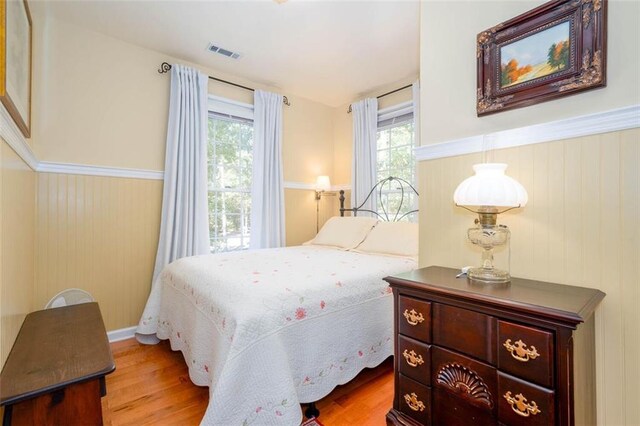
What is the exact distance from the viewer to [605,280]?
1.11 m

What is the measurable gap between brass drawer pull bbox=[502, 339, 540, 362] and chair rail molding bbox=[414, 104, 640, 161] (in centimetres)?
84

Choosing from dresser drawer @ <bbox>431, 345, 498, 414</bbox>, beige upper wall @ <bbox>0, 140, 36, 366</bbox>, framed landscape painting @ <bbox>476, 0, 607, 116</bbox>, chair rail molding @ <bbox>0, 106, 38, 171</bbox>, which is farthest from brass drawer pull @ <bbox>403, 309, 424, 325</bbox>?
chair rail molding @ <bbox>0, 106, 38, 171</bbox>

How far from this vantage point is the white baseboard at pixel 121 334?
263 cm

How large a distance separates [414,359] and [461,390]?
0.20 m

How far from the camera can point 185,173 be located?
293cm

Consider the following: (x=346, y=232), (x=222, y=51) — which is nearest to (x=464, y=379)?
(x=346, y=232)

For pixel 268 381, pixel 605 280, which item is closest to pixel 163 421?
pixel 268 381

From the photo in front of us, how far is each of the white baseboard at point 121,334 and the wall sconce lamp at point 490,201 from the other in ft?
9.49

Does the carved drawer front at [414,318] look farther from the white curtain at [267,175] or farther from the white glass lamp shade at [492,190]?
the white curtain at [267,175]

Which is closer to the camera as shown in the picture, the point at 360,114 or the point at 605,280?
the point at 605,280

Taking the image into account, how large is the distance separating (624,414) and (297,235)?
3220 millimetres

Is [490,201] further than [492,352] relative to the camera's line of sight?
Yes

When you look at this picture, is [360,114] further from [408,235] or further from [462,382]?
[462,382]

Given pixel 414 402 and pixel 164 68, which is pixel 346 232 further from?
pixel 164 68
